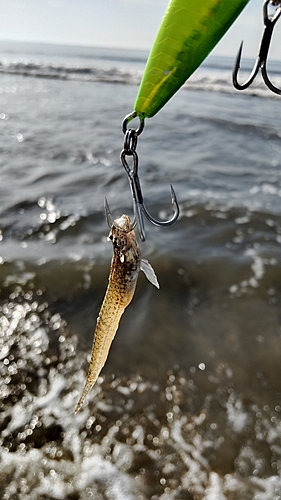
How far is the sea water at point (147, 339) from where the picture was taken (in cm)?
295

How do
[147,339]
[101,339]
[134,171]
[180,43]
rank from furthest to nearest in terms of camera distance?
1. [147,339]
2. [101,339]
3. [134,171]
4. [180,43]

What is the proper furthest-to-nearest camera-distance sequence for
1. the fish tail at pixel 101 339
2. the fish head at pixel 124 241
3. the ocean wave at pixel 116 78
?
the ocean wave at pixel 116 78, the fish tail at pixel 101 339, the fish head at pixel 124 241

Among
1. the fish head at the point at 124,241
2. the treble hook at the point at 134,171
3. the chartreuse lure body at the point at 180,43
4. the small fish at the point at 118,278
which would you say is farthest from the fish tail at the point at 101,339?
the chartreuse lure body at the point at 180,43

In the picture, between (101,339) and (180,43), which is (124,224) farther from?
(180,43)

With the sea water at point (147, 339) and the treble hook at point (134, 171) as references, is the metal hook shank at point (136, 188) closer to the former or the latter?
the treble hook at point (134, 171)

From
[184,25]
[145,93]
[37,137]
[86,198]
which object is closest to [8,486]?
[145,93]

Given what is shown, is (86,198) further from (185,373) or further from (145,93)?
(145,93)

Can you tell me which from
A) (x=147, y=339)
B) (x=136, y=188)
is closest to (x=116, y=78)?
(x=147, y=339)

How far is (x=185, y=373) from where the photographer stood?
3.66 m

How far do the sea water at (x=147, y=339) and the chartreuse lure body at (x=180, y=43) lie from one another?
2613 mm

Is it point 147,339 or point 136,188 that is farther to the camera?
point 147,339

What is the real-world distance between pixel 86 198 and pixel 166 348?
328 cm

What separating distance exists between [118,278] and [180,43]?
768 millimetres

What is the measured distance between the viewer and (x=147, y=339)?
13.1 feet
